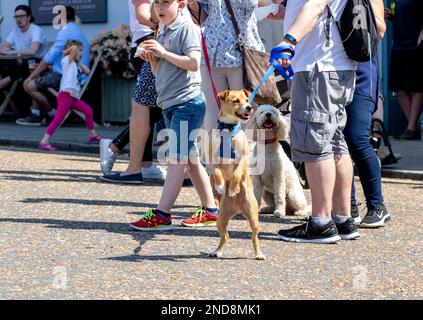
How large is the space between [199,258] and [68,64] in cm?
771

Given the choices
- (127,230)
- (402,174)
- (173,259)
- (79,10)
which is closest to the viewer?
(173,259)

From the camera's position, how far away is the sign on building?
675 inches

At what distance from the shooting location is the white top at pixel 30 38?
17172 mm

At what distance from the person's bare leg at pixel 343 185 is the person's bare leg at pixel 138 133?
2.70m

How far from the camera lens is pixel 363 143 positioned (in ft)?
23.9

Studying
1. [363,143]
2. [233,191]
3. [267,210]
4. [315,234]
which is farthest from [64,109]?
[233,191]

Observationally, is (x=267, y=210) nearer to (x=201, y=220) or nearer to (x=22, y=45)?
(x=201, y=220)

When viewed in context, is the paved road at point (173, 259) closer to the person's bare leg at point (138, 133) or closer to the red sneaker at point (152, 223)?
the red sneaker at point (152, 223)

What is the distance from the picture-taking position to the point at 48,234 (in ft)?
22.6

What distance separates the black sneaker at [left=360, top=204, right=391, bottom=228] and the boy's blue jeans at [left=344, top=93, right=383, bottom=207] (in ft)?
0.12

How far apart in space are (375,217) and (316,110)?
3.74 feet

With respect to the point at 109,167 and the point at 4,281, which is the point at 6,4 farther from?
the point at 4,281

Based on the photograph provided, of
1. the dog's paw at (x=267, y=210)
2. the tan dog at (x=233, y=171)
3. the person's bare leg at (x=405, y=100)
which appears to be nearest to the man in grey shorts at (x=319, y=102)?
the tan dog at (x=233, y=171)
